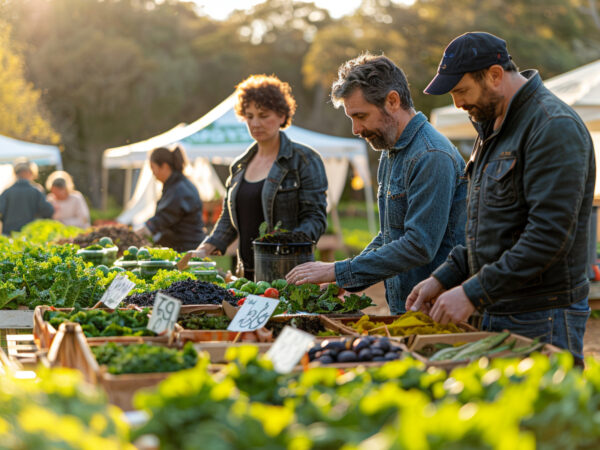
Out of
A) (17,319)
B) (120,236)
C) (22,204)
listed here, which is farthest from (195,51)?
(17,319)

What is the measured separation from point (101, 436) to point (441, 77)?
168 cm

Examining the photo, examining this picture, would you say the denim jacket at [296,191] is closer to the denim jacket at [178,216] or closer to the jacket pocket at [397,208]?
the jacket pocket at [397,208]

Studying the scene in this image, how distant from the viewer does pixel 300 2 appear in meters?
39.2

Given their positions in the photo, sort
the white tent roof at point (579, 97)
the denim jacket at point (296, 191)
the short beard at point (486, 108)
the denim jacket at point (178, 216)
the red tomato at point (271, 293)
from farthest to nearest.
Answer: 1. the white tent roof at point (579, 97)
2. the denim jacket at point (178, 216)
3. the denim jacket at point (296, 191)
4. the red tomato at point (271, 293)
5. the short beard at point (486, 108)

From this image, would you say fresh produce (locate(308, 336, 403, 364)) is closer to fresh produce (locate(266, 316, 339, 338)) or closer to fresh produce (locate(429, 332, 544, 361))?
fresh produce (locate(429, 332, 544, 361))

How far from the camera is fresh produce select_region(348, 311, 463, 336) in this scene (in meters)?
2.54

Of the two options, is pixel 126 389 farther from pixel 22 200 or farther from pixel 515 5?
pixel 515 5

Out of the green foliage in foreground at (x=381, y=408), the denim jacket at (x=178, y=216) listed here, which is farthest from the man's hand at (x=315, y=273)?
the denim jacket at (x=178, y=216)

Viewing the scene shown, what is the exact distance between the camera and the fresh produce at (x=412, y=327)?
8.32 feet

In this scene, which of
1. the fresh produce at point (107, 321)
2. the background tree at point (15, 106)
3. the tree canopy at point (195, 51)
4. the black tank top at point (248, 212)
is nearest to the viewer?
the fresh produce at point (107, 321)

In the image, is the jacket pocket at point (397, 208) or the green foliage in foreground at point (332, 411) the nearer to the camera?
the green foliage in foreground at point (332, 411)

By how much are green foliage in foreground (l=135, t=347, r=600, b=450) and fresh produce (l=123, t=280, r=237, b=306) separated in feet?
5.00

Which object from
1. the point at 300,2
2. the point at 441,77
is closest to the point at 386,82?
the point at 441,77

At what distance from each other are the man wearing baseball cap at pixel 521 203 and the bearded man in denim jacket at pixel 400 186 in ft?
1.21
